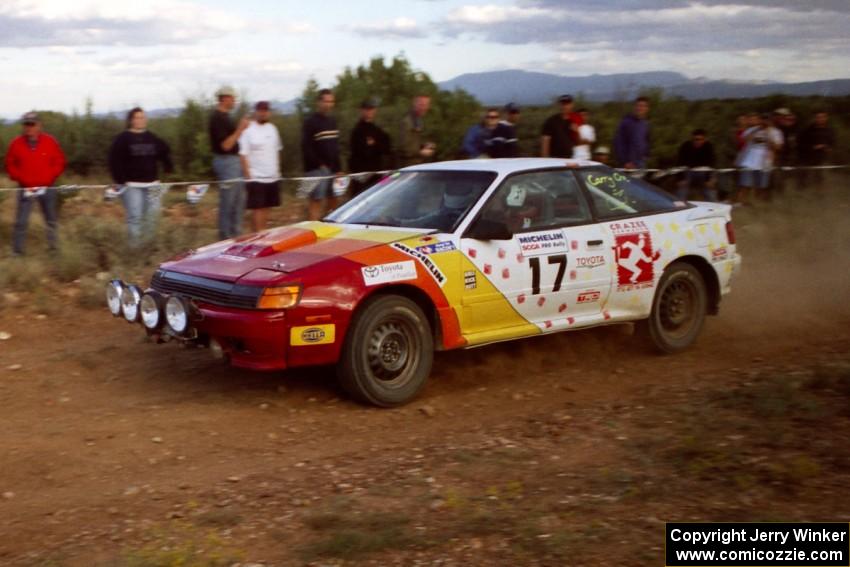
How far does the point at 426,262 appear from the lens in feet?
22.9

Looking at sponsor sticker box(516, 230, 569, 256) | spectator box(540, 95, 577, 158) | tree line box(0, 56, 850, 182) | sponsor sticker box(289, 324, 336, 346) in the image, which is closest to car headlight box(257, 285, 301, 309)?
sponsor sticker box(289, 324, 336, 346)

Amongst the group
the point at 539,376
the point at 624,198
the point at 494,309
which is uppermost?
the point at 624,198

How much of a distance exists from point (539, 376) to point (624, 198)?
60.4 inches

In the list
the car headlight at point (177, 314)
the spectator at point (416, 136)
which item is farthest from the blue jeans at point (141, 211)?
the car headlight at point (177, 314)

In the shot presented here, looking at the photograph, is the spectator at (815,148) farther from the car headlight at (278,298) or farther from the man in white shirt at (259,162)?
the car headlight at (278,298)

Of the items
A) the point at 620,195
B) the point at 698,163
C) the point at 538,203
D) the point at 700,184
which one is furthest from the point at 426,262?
the point at 700,184

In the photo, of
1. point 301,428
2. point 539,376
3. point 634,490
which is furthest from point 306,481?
point 539,376

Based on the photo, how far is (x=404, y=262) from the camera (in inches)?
272

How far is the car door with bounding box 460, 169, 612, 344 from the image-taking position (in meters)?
7.27

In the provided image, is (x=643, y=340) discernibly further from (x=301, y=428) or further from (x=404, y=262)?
(x=301, y=428)

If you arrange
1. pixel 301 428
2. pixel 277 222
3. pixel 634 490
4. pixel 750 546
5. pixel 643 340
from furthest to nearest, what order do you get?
pixel 277 222 → pixel 643 340 → pixel 301 428 → pixel 634 490 → pixel 750 546

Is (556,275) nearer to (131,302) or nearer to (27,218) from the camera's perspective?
(131,302)

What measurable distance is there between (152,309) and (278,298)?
1017mm

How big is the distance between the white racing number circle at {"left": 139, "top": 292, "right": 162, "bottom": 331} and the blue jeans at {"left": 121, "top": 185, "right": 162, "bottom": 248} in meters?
4.37
